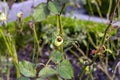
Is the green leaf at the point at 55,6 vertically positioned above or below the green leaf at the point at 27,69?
above

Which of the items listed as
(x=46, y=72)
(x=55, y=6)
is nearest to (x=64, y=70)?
(x=46, y=72)

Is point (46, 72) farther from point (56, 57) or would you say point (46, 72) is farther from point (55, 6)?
point (55, 6)

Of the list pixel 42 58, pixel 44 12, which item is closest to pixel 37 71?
pixel 44 12

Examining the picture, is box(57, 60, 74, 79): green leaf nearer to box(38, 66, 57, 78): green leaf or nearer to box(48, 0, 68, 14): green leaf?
box(38, 66, 57, 78): green leaf

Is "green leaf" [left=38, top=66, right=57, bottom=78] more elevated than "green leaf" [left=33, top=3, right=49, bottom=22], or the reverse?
"green leaf" [left=33, top=3, right=49, bottom=22]

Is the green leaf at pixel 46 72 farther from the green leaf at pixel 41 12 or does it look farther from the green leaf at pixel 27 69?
the green leaf at pixel 41 12

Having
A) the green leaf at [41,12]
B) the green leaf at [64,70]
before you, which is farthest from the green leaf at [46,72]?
the green leaf at [41,12]

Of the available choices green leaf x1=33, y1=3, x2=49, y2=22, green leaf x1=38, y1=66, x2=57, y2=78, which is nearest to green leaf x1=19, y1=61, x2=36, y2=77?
green leaf x1=38, y1=66, x2=57, y2=78

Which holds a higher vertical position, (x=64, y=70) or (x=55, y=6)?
(x=55, y=6)

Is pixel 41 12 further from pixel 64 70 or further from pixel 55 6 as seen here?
pixel 64 70

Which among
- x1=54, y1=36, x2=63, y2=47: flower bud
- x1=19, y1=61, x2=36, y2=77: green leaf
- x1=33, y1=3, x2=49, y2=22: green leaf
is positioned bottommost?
x1=19, y1=61, x2=36, y2=77: green leaf
